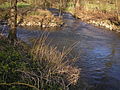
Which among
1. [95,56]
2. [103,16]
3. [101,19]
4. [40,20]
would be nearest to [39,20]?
[40,20]

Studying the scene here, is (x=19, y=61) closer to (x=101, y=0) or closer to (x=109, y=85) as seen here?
(x=109, y=85)

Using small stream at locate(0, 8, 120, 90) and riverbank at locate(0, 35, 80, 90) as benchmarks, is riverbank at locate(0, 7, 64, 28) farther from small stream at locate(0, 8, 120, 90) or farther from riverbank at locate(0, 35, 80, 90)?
riverbank at locate(0, 35, 80, 90)

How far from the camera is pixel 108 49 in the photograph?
17.8m

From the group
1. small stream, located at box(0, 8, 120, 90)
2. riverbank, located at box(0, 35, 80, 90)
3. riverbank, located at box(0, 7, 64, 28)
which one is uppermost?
riverbank, located at box(0, 7, 64, 28)

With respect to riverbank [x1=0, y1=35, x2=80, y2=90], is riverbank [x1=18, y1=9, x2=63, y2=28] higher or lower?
higher

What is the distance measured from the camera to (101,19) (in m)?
31.0

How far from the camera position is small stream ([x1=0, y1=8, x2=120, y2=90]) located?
10398mm

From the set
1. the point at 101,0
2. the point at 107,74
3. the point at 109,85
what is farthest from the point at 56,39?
the point at 101,0

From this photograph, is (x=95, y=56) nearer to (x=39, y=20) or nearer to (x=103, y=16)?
(x=39, y=20)

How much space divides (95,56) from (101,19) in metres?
16.7

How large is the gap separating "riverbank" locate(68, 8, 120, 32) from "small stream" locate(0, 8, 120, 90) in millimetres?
3571

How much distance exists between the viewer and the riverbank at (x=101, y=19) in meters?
27.9

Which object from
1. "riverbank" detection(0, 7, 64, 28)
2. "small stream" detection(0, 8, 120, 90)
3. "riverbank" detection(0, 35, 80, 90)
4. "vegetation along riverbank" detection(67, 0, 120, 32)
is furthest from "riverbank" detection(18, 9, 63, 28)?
"riverbank" detection(0, 35, 80, 90)

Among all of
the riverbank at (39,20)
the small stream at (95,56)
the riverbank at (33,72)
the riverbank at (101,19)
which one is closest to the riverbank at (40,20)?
the riverbank at (39,20)
